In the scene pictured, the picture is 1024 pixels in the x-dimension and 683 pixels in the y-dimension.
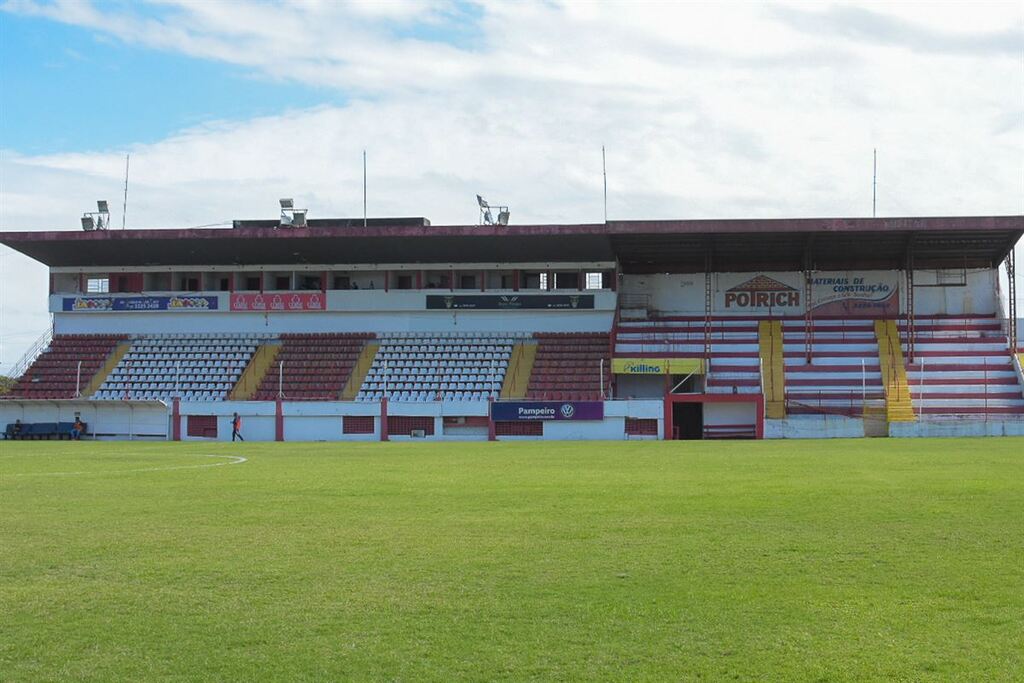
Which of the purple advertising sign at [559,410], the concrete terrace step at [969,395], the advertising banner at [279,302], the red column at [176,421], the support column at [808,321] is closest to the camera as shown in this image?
the purple advertising sign at [559,410]

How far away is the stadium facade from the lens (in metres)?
57.4

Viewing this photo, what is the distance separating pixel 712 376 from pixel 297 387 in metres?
21.3

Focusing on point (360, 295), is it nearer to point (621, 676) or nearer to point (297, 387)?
point (297, 387)

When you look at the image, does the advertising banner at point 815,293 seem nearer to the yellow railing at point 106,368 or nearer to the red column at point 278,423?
the red column at point 278,423

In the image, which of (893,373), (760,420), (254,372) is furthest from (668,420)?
(254,372)

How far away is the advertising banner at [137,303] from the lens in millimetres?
69812

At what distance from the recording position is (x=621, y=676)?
8.47 metres

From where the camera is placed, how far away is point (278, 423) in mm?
57656

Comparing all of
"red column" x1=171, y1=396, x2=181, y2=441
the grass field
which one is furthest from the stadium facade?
the grass field

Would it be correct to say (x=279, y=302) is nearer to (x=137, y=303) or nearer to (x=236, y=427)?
(x=137, y=303)

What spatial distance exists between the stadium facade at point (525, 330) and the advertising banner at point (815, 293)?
12 centimetres

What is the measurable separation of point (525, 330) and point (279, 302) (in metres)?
14.5

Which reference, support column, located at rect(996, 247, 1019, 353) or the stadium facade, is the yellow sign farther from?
support column, located at rect(996, 247, 1019, 353)

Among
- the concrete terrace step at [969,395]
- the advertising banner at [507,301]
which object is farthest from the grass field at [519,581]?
the advertising banner at [507,301]
